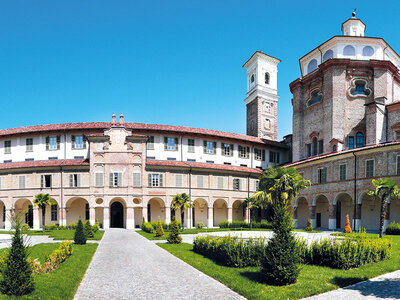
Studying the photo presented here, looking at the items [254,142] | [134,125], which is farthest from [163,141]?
[254,142]

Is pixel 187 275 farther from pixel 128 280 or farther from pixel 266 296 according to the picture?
pixel 266 296

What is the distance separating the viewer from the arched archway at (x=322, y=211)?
4119 cm

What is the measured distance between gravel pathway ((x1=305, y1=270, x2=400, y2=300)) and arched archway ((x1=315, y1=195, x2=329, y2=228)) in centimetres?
3118

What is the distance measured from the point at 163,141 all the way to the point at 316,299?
119ft

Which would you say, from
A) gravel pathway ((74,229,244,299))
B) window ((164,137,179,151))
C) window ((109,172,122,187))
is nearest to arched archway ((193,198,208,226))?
window ((164,137,179,151))

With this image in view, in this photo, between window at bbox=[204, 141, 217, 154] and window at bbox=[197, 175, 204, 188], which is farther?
window at bbox=[204, 141, 217, 154]

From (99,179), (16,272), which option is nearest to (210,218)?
(99,179)

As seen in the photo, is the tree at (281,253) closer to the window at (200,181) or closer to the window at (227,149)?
the window at (200,181)

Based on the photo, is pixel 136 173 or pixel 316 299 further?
pixel 136 173

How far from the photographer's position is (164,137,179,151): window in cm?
4427

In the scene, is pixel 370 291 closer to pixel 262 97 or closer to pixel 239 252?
pixel 239 252

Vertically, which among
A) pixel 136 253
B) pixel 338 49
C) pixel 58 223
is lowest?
pixel 58 223

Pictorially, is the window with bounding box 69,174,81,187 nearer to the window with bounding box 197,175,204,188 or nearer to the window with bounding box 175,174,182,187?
the window with bounding box 175,174,182,187

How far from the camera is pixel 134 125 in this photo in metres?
43.2
